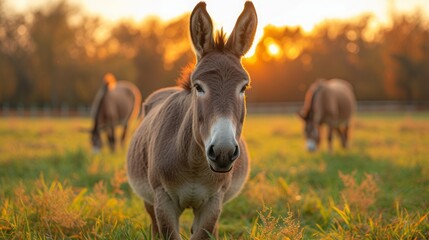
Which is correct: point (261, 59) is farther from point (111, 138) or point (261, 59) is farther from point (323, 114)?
point (111, 138)

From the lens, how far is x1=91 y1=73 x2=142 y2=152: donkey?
39.7 feet

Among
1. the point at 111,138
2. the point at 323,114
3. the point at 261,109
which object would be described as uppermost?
the point at 323,114

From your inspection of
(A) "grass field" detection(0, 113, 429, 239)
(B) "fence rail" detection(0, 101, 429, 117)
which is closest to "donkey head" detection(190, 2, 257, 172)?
(A) "grass field" detection(0, 113, 429, 239)

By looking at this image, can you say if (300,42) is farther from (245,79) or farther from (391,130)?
(245,79)

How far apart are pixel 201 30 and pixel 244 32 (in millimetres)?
332

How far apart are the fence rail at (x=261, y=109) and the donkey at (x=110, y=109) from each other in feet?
69.9

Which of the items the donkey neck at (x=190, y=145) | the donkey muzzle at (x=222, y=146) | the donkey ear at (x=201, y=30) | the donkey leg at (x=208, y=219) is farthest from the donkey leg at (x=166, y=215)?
the donkey ear at (x=201, y=30)

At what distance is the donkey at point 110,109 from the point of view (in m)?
12.1

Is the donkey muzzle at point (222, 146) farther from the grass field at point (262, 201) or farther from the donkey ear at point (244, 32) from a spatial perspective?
the donkey ear at point (244, 32)

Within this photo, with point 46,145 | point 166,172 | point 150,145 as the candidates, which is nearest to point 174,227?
point 166,172

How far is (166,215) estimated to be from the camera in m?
3.19

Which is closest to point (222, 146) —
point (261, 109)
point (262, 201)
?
point (262, 201)

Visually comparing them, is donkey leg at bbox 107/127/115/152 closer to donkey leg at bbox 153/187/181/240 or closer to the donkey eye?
donkey leg at bbox 153/187/181/240

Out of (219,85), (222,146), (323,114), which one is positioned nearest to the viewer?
(222,146)
